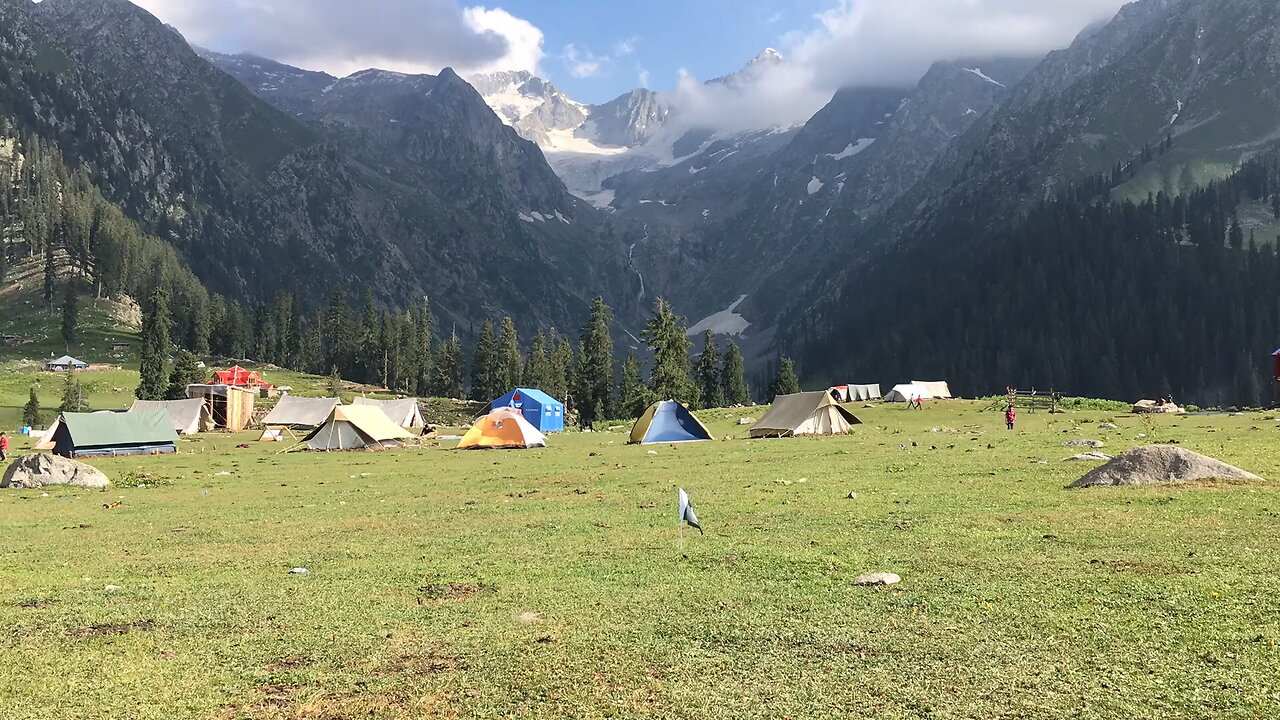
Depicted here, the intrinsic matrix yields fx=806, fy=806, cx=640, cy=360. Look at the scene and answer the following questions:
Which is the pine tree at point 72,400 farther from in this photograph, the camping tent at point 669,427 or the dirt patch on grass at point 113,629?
the dirt patch on grass at point 113,629

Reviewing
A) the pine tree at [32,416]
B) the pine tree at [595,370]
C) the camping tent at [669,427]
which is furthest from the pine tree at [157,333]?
the camping tent at [669,427]

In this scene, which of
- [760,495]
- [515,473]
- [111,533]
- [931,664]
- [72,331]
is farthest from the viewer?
[72,331]

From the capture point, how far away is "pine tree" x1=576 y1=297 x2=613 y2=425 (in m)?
124

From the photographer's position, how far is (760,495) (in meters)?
23.8

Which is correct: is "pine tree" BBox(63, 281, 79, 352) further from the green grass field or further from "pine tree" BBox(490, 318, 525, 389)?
the green grass field

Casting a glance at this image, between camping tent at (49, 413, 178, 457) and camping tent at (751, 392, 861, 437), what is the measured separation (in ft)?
138

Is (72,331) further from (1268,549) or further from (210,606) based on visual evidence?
(1268,549)

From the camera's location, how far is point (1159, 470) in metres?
20.2

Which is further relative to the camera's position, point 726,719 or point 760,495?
→ point 760,495

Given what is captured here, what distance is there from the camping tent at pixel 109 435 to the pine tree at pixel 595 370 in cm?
7131

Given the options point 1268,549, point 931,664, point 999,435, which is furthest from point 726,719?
point 999,435

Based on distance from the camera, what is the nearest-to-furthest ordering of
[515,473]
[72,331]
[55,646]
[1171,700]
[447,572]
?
[1171,700]
[55,646]
[447,572]
[515,473]
[72,331]

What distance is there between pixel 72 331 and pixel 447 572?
172m

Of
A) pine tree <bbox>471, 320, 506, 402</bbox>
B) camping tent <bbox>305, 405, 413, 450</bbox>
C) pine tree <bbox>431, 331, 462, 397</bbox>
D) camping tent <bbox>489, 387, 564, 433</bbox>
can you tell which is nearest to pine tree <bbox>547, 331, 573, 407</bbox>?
pine tree <bbox>471, 320, 506, 402</bbox>
